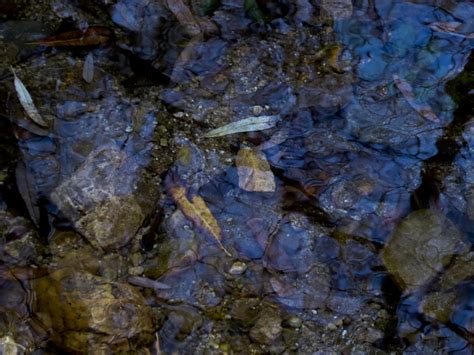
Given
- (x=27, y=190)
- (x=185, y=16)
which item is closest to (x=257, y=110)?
(x=185, y=16)

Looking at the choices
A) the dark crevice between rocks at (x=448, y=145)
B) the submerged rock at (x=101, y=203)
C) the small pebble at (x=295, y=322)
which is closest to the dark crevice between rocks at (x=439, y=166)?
the dark crevice between rocks at (x=448, y=145)

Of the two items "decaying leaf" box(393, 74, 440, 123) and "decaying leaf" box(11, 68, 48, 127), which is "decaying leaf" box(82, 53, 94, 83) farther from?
"decaying leaf" box(393, 74, 440, 123)

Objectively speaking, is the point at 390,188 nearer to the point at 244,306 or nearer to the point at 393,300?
the point at 393,300

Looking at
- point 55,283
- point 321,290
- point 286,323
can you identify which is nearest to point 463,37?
point 321,290

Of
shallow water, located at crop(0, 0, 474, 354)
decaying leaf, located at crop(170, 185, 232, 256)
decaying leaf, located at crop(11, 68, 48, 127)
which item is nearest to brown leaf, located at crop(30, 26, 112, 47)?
shallow water, located at crop(0, 0, 474, 354)

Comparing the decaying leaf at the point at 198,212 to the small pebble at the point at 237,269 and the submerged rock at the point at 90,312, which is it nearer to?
the small pebble at the point at 237,269

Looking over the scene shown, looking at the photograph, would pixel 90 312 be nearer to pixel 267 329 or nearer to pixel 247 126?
pixel 267 329
